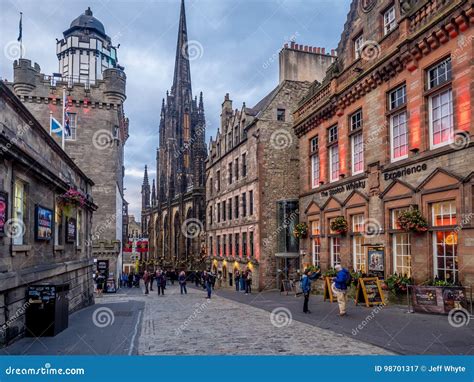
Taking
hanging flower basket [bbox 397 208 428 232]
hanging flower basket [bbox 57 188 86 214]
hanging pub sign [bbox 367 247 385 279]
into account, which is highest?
hanging flower basket [bbox 57 188 86 214]

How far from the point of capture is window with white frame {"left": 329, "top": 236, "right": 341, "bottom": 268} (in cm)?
2103

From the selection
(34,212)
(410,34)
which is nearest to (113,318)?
(34,212)

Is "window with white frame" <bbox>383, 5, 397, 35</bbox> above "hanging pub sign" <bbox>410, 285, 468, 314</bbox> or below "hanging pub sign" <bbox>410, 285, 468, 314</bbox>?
above

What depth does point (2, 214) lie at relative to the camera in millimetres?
8961

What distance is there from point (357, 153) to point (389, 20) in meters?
5.44

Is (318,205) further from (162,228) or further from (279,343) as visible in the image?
(162,228)

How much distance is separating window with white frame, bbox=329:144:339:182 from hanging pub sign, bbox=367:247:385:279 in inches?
197

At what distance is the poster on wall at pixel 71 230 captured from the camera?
15988 mm
